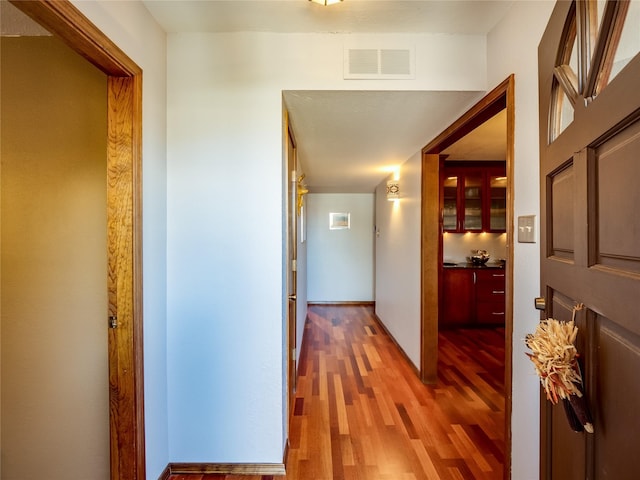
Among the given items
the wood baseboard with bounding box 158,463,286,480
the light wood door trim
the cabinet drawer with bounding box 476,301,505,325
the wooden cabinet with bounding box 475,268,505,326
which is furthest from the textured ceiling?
the cabinet drawer with bounding box 476,301,505,325

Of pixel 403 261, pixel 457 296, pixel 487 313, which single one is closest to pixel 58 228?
pixel 403 261

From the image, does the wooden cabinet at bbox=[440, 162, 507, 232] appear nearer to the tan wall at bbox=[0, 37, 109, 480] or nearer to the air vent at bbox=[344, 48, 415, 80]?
the air vent at bbox=[344, 48, 415, 80]

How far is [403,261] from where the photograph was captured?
11.0 ft

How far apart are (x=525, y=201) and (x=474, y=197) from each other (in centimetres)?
340

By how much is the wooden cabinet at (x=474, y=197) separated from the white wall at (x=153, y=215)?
12.7ft

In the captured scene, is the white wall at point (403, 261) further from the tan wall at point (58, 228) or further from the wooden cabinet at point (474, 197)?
the tan wall at point (58, 228)

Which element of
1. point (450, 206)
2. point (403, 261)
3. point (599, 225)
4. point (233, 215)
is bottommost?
point (403, 261)

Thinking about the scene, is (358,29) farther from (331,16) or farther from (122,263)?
(122,263)

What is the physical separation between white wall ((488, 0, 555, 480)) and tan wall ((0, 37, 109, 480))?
80.7 inches

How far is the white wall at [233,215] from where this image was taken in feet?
5.31

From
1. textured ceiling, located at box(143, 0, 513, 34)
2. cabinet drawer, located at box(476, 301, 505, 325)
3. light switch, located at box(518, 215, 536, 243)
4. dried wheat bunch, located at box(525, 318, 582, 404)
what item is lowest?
cabinet drawer, located at box(476, 301, 505, 325)

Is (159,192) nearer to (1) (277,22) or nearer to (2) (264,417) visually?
(1) (277,22)

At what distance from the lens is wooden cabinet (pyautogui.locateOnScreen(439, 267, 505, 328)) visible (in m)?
4.23

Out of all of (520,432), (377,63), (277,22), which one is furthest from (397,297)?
(277,22)
